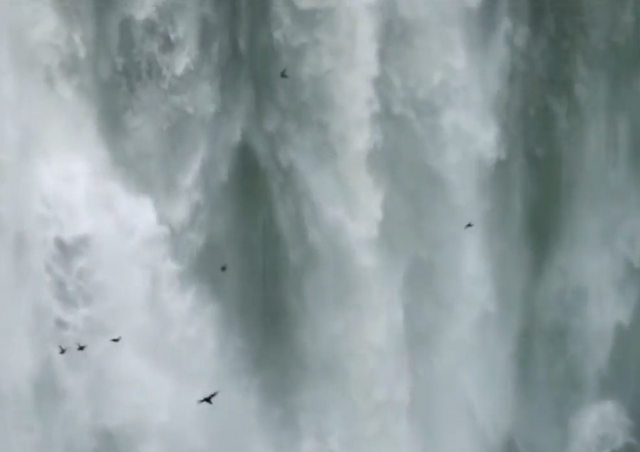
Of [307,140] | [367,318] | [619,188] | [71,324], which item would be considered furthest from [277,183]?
[619,188]

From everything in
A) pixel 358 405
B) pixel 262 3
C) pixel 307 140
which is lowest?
pixel 358 405

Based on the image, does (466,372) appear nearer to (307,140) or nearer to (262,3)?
(307,140)

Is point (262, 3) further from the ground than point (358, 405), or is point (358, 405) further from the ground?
point (262, 3)

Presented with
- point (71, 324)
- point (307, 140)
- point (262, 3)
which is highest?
point (262, 3)

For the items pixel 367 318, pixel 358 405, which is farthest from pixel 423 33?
pixel 358 405

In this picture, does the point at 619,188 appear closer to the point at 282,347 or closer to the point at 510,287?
the point at 510,287

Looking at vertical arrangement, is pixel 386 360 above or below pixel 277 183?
below
